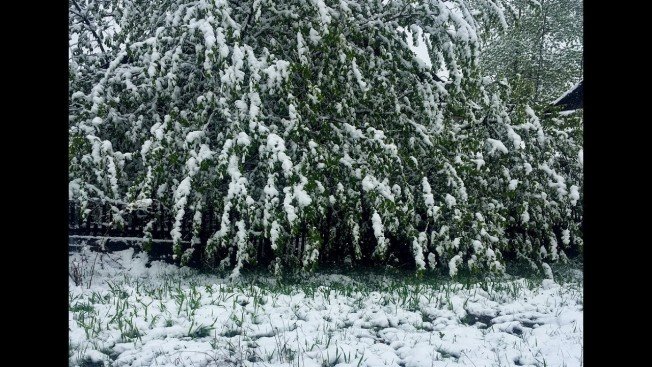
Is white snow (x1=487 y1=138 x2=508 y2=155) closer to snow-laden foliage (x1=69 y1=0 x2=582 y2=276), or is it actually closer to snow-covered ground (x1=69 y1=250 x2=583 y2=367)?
snow-laden foliage (x1=69 y1=0 x2=582 y2=276)

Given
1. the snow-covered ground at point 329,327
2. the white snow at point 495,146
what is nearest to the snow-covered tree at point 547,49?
the white snow at point 495,146

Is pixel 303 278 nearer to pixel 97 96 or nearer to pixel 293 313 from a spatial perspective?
pixel 293 313

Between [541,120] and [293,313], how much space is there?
191 inches

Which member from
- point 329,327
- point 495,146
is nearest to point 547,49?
point 495,146

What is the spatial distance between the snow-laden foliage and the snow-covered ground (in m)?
0.56

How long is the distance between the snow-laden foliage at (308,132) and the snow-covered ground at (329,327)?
559mm

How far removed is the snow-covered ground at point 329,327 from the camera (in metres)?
2.66

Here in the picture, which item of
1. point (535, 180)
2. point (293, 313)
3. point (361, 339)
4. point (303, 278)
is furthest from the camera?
→ point (535, 180)

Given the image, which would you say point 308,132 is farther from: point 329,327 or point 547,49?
point 547,49

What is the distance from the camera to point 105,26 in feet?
21.6

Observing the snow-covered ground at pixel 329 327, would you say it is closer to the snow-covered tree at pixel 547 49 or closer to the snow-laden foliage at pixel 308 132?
the snow-laden foliage at pixel 308 132

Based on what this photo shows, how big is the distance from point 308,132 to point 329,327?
222 centimetres
